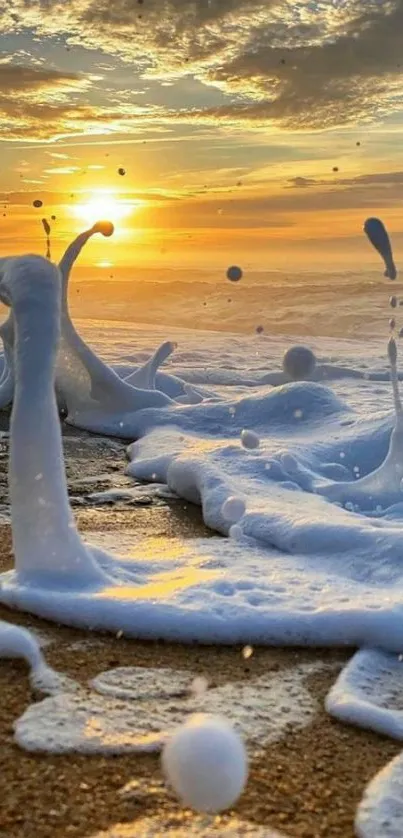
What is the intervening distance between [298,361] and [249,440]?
2870mm

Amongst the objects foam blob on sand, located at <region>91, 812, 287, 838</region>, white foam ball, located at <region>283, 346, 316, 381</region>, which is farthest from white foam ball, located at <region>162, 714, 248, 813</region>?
white foam ball, located at <region>283, 346, 316, 381</region>

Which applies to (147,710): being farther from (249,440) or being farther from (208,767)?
(249,440)

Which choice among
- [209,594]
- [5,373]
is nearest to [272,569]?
[209,594]

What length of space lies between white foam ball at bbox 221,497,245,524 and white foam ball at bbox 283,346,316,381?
400 centimetres

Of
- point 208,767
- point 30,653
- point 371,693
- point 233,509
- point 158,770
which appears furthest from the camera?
point 233,509

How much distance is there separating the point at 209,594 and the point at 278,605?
0.93 feet

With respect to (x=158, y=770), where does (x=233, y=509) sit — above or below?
above

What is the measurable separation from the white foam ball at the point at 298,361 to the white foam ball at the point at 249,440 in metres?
2.11

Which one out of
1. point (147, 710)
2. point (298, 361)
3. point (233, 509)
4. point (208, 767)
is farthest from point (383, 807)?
point (298, 361)

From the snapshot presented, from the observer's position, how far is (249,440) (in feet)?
22.0

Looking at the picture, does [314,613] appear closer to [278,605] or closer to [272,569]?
[278,605]

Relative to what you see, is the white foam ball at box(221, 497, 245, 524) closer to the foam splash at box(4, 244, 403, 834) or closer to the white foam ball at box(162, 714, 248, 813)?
the foam splash at box(4, 244, 403, 834)

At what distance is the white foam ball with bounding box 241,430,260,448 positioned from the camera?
21.7 feet

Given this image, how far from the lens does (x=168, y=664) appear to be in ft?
10.0
